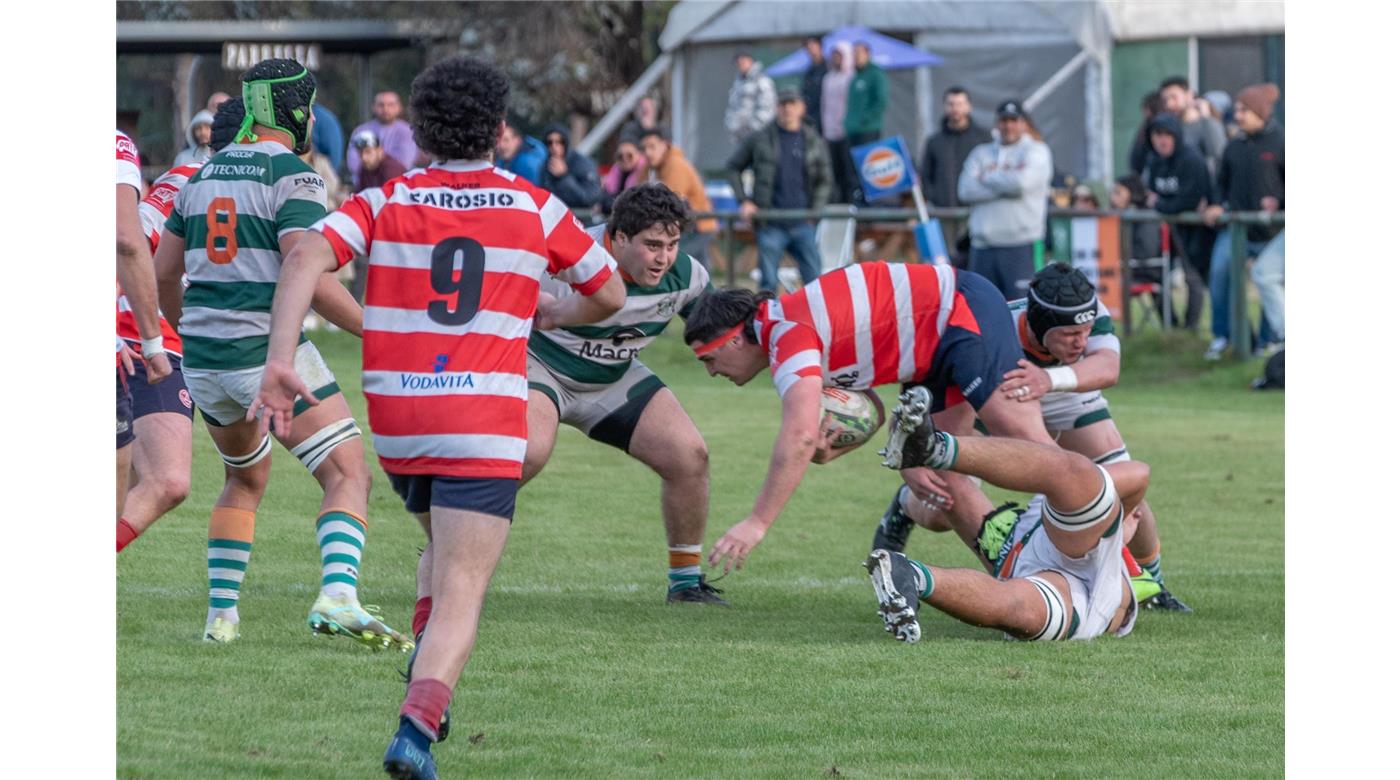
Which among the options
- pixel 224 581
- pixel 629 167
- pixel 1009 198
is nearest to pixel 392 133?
pixel 629 167

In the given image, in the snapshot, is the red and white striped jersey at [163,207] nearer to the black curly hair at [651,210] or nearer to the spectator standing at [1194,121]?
the black curly hair at [651,210]

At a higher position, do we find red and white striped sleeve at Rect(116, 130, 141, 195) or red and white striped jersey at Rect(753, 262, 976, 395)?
red and white striped sleeve at Rect(116, 130, 141, 195)

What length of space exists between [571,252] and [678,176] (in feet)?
41.8

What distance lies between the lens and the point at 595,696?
6.14 m

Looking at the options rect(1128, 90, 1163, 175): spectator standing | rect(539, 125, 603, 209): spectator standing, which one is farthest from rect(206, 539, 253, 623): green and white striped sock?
rect(1128, 90, 1163, 175): spectator standing

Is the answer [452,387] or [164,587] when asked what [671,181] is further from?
[452,387]

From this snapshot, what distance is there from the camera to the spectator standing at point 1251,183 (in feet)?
54.4

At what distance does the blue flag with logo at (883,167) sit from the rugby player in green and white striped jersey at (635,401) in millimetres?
10467

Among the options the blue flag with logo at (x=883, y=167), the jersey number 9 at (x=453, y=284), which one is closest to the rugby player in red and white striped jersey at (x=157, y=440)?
the jersey number 9 at (x=453, y=284)

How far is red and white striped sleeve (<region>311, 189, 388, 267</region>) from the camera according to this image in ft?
16.4

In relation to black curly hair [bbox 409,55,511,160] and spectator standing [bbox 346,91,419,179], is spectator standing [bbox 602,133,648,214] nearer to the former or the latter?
spectator standing [bbox 346,91,419,179]

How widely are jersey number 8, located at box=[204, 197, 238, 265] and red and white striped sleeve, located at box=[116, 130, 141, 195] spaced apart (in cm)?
33

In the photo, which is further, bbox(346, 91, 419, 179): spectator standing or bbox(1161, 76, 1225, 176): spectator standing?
bbox(1161, 76, 1225, 176): spectator standing
